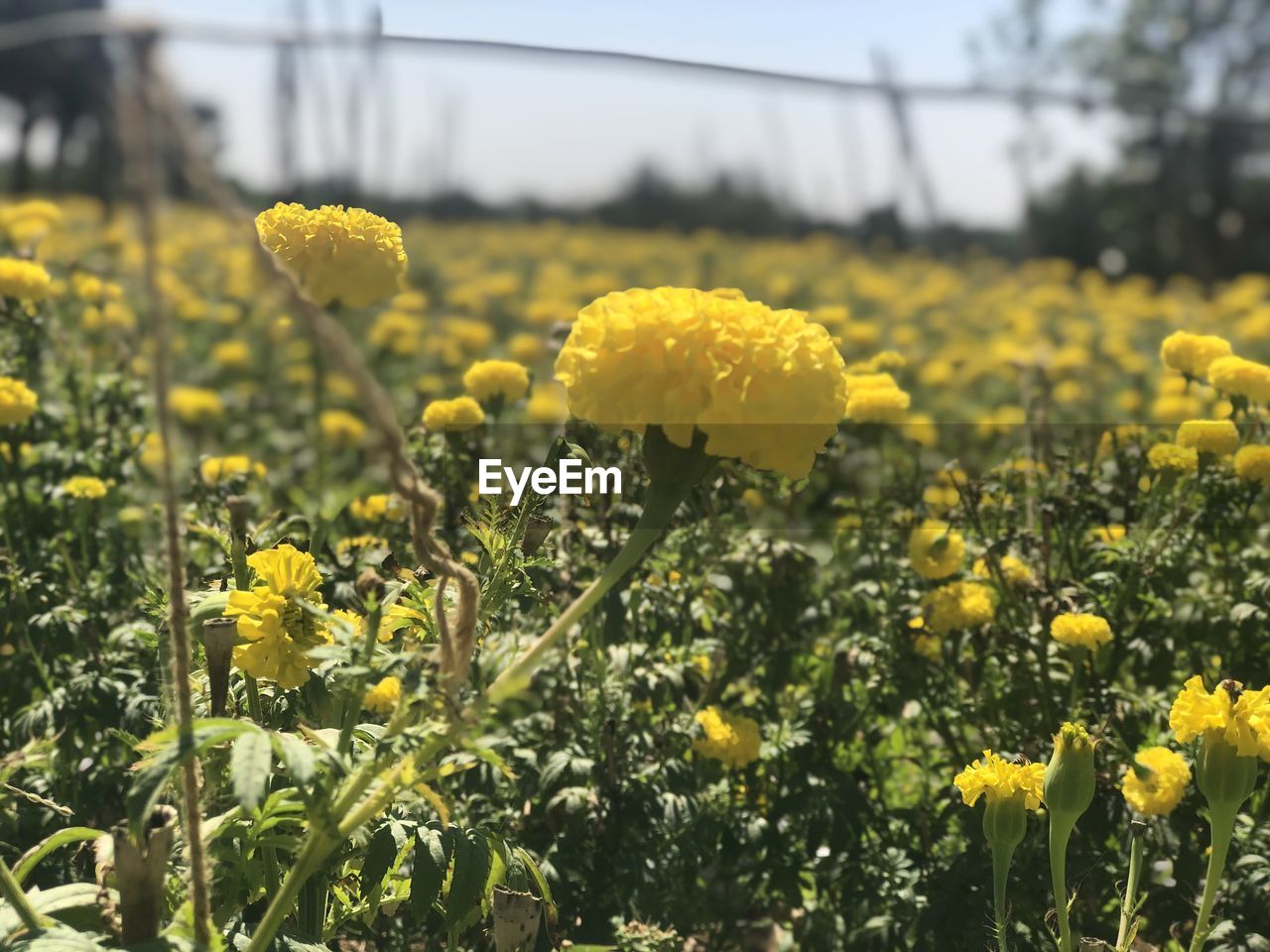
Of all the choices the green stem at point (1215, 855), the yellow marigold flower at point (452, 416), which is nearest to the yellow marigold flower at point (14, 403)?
the yellow marigold flower at point (452, 416)

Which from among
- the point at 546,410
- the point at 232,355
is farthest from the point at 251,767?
the point at 232,355

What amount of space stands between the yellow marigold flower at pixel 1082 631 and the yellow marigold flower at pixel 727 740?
523 millimetres

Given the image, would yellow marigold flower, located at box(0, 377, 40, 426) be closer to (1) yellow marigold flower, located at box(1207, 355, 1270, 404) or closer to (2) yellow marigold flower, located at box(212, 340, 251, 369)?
(1) yellow marigold flower, located at box(1207, 355, 1270, 404)

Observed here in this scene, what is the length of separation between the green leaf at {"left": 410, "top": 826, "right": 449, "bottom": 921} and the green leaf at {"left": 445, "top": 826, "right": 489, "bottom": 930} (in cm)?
2

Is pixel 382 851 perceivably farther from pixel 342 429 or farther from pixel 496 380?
pixel 342 429

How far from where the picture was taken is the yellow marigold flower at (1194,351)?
2.43 meters

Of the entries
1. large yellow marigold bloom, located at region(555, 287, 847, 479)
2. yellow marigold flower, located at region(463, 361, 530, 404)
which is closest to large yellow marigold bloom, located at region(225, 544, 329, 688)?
large yellow marigold bloom, located at region(555, 287, 847, 479)

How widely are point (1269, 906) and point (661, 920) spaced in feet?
3.15

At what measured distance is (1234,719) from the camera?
148 centimetres

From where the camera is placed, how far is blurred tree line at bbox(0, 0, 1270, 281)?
1841 cm

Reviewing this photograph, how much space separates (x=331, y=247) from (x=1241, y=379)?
1.63m

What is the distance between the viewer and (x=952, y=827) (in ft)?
7.26

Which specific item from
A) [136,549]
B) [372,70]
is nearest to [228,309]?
[136,549]

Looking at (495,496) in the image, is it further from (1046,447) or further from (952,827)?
(1046,447)
